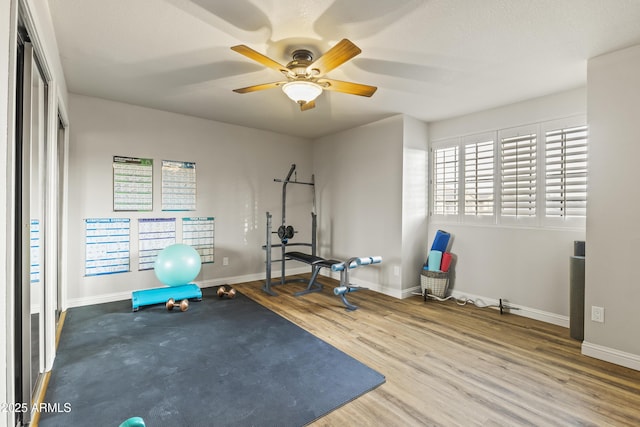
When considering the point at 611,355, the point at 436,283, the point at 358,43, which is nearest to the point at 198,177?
the point at 358,43

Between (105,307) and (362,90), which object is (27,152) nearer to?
(362,90)

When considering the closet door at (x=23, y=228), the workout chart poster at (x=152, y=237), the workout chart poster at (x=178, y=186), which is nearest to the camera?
the closet door at (x=23, y=228)

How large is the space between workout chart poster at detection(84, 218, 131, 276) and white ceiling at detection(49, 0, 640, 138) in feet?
4.92

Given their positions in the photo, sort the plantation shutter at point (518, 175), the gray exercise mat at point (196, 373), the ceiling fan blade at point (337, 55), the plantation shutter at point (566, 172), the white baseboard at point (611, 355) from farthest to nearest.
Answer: the plantation shutter at point (518, 175) < the plantation shutter at point (566, 172) < the white baseboard at point (611, 355) < the ceiling fan blade at point (337, 55) < the gray exercise mat at point (196, 373)

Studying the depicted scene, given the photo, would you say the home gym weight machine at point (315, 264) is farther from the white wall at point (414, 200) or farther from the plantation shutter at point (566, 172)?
the plantation shutter at point (566, 172)

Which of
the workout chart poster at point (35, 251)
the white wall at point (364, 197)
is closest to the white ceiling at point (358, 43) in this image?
the white wall at point (364, 197)

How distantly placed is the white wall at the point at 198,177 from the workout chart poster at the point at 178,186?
73mm

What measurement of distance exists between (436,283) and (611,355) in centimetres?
176

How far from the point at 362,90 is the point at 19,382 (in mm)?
2882

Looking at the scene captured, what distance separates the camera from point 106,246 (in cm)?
378

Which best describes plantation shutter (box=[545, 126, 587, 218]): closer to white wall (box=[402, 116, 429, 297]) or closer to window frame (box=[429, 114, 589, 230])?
window frame (box=[429, 114, 589, 230])

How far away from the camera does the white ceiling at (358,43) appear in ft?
6.52

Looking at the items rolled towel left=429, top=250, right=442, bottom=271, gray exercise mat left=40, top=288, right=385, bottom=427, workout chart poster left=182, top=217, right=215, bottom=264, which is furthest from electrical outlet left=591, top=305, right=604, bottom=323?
workout chart poster left=182, top=217, right=215, bottom=264

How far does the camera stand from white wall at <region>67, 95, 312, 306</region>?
365 cm
